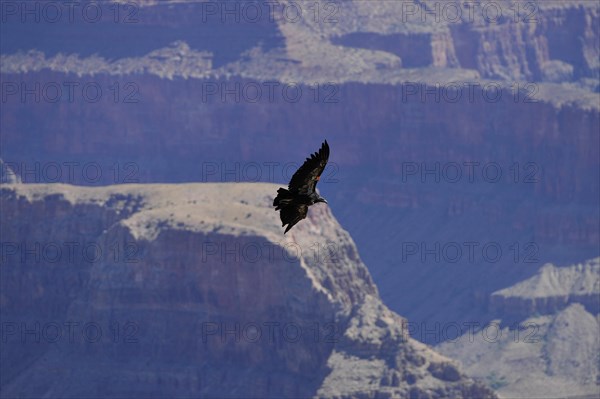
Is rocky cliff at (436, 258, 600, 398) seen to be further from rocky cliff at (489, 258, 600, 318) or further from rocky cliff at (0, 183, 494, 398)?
rocky cliff at (0, 183, 494, 398)

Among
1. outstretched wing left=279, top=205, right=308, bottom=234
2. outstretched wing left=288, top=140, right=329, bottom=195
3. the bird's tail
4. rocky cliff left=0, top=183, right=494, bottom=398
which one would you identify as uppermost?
rocky cliff left=0, top=183, right=494, bottom=398

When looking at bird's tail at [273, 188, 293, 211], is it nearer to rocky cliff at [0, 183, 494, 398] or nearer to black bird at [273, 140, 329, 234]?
black bird at [273, 140, 329, 234]

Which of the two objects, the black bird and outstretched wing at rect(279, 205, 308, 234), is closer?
the black bird

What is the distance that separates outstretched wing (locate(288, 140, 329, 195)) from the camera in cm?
6825

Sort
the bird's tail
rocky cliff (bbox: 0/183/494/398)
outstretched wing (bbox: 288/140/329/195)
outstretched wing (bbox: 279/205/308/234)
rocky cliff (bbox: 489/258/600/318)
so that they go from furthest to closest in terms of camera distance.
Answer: rocky cliff (bbox: 489/258/600/318) → rocky cliff (bbox: 0/183/494/398) → outstretched wing (bbox: 279/205/308/234) → the bird's tail → outstretched wing (bbox: 288/140/329/195)

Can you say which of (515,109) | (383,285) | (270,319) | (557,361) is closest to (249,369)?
(270,319)

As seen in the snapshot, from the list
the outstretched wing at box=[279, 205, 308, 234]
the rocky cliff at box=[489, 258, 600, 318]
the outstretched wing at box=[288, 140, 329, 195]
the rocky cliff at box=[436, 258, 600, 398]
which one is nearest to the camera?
the outstretched wing at box=[288, 140, 329, 195]

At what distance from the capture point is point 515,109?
7810 inches

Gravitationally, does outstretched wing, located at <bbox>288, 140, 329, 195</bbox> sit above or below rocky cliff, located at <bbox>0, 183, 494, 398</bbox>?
below

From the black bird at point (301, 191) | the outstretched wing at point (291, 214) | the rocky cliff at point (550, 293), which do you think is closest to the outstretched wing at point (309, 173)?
the black bird at point (301, 191)

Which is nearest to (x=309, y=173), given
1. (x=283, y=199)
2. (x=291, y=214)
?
(x=283, y=199)

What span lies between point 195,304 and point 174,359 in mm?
3235

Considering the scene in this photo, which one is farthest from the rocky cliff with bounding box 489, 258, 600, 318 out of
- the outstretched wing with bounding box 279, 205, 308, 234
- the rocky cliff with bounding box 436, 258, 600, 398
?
the outstretched wing with bounding box 279, 205, 308, 234

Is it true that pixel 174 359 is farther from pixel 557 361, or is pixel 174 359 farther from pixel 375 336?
pixel 557 361
